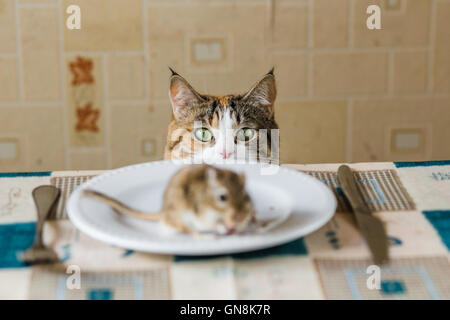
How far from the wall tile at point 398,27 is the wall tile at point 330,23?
40mm

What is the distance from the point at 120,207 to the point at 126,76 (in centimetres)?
130

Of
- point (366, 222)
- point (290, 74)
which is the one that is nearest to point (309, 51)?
point (290, 74)

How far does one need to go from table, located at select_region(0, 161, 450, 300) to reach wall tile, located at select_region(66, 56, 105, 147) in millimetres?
1211

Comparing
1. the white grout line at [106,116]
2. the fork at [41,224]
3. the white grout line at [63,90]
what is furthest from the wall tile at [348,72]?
the fork at [41,224]

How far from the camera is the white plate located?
62cm

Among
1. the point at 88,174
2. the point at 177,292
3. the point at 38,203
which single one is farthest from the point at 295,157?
the point at 177,292

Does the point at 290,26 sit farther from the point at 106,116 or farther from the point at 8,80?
the point at 8,80

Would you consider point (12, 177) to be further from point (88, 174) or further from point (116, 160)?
point (116, 160)

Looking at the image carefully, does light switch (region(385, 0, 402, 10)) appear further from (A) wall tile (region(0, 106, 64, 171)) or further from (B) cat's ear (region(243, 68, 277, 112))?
(A) wall tile (region(0, 106, 64, 171))

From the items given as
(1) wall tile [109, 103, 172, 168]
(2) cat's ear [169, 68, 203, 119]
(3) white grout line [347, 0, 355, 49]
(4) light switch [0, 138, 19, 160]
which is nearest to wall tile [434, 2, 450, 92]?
(3) white grout line [347, 0, 355, 49]

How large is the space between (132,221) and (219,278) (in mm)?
148

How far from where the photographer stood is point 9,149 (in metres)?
2.03

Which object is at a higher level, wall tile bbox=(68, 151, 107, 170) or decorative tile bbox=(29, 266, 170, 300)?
decorative tile bbox=(29, 266, 170, 300)

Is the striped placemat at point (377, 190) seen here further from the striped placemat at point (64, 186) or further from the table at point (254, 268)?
the striped placemat at point (64, 186)
